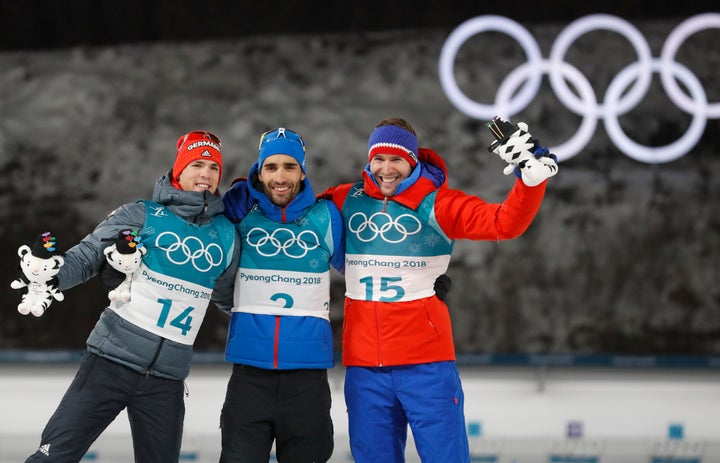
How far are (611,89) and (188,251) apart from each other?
146 inches

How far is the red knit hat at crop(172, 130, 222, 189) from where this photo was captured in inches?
133

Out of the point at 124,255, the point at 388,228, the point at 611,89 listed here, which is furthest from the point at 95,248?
the point at 611,89

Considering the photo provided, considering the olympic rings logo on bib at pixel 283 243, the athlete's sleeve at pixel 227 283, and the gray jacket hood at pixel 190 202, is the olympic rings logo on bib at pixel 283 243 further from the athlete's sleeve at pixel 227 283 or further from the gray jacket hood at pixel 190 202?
the gray jacket hood at pixel 190 202

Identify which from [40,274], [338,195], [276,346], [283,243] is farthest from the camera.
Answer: [338,195]

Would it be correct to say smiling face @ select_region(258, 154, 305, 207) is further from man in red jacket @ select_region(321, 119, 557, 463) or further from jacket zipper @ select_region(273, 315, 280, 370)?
jacket zipper @ select_region(273, 315, 280, 370)

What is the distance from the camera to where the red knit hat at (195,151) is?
3.37 m

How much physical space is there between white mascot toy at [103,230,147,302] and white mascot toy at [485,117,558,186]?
1416 mm

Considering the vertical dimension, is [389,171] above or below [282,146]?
below

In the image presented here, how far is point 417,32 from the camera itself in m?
5.93

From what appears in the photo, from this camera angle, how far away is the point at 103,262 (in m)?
3.28

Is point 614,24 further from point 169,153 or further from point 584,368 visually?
point 169,153

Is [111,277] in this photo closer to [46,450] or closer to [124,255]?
[124,255]

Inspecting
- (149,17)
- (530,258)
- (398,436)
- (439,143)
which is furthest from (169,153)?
(398,436)

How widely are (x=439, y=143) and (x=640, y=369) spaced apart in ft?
7.11
